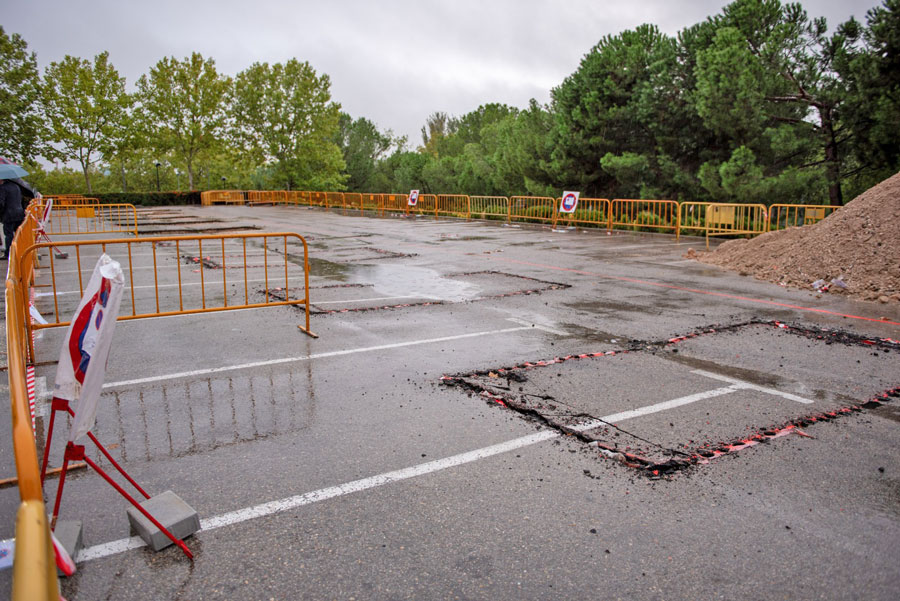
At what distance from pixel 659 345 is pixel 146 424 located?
5618 millimetres

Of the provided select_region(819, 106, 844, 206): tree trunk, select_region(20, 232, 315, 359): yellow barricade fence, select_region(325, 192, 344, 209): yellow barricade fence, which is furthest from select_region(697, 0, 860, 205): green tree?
select_region(325, 192, 344, 209): yellow barricade fence

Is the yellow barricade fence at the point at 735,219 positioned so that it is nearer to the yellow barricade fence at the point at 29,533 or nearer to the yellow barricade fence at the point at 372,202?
the yellow barricade fence at the point at 29,533

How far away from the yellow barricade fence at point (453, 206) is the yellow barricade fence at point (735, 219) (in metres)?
13.3

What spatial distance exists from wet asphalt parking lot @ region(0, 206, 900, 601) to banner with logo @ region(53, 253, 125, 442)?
0.90m

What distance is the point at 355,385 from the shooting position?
244 inches

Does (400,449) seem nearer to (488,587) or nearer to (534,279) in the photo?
(488,587)

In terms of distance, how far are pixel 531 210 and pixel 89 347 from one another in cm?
2565

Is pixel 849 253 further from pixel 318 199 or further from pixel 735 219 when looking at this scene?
pixel 318 199

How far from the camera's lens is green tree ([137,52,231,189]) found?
198 ft

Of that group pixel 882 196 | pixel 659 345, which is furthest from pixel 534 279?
pixel 882 196

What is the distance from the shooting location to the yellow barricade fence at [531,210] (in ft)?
88.6

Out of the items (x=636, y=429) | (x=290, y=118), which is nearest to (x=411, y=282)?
(x=636, y=429)

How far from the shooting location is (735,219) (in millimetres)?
19469

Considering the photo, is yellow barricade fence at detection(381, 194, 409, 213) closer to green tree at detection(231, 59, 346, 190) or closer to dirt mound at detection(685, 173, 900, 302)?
dirt mound at detection(685, 173, 900, 302)
